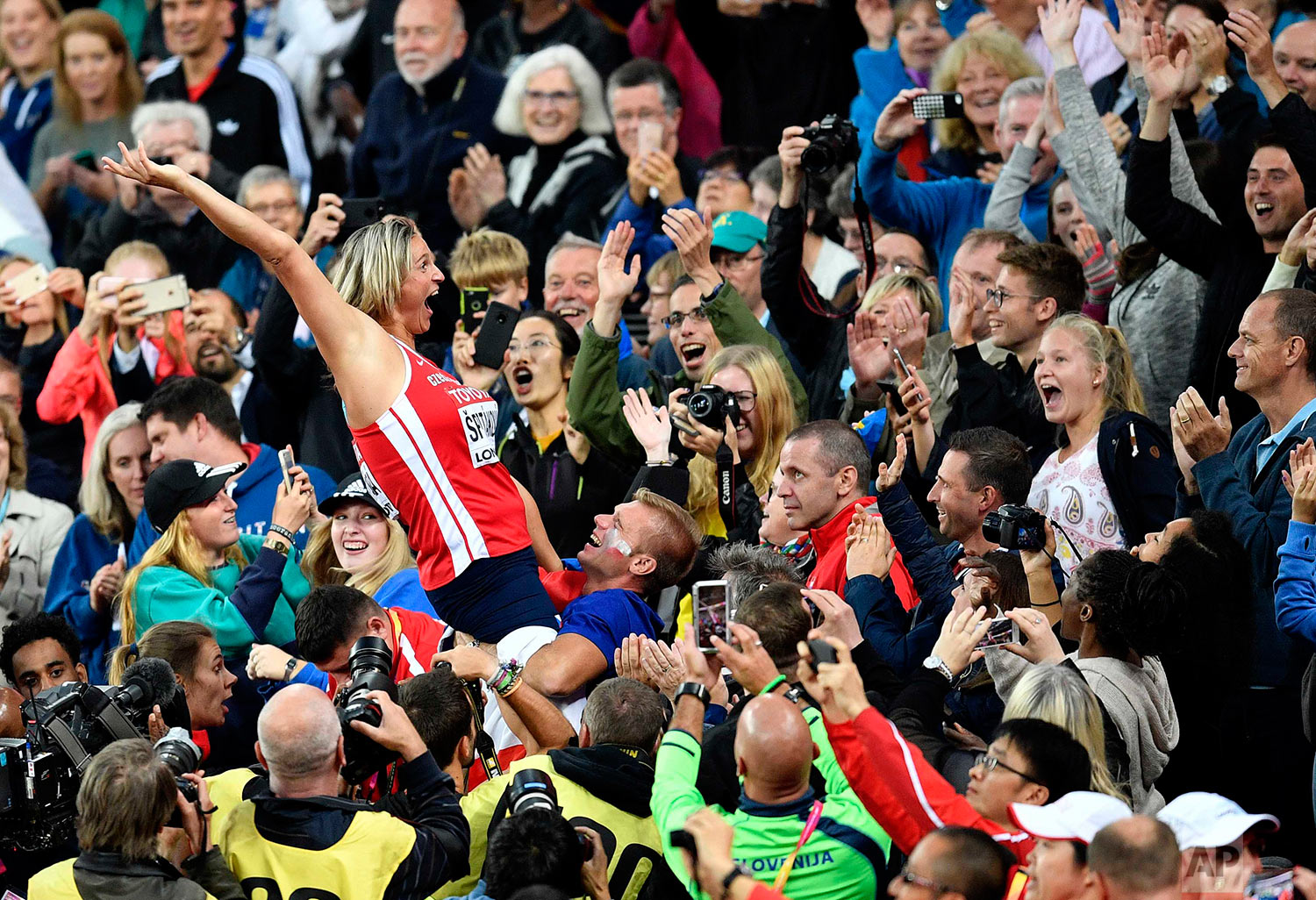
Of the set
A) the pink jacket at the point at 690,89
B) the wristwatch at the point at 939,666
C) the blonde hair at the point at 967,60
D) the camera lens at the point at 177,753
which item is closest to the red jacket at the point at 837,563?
the wristwatch at the point at 939,666

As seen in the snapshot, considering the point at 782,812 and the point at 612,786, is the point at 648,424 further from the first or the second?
the point at 782,812

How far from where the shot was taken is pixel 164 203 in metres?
10.4

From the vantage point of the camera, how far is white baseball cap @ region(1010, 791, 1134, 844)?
4051 millimetres

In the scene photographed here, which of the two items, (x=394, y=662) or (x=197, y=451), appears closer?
(x=394, y=662)

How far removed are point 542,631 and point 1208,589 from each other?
79.4 inches

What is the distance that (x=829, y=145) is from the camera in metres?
7.61

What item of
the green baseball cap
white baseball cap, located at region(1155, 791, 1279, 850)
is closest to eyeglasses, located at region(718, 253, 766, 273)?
the green baseball cap

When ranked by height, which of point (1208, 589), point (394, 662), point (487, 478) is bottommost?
point (394, 662)

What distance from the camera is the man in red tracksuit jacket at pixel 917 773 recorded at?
14.3ft

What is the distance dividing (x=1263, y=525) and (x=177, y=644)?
358 centimetres

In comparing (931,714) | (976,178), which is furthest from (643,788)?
(976,178)

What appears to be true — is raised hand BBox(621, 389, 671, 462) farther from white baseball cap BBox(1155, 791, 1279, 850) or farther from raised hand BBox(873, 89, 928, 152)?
white baseball cap BBox(1155, 791, 1279, 850)

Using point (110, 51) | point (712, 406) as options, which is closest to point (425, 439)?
point (712, 406)

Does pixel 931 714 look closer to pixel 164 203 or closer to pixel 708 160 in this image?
pixel 708 160
